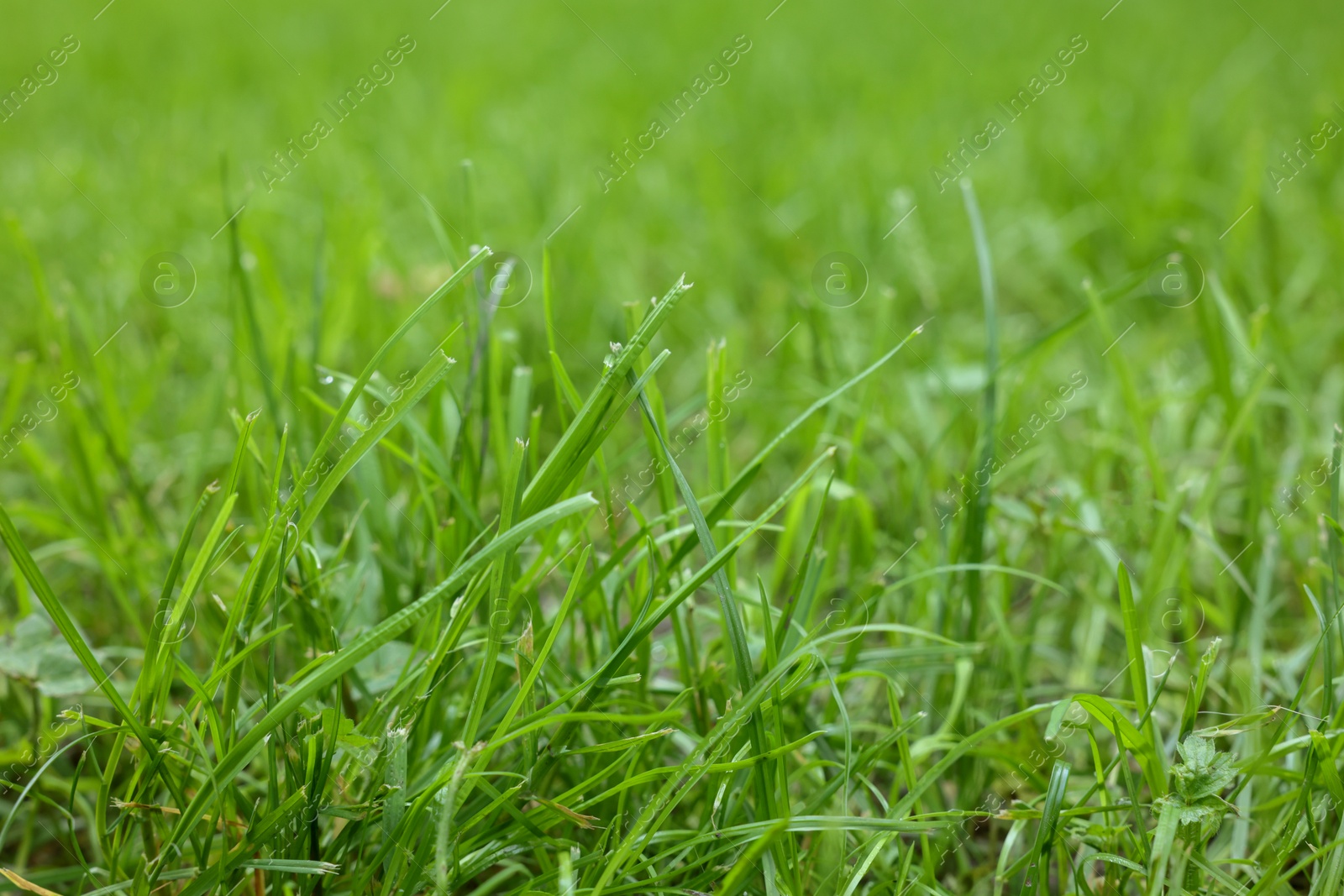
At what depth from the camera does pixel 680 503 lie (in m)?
1.62

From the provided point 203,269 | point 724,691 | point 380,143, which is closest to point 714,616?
point 724,691

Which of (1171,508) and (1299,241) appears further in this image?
(1299,241)

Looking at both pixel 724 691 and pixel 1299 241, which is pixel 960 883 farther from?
pixel 1299 241

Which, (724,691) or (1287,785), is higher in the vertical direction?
Result: (724,691)

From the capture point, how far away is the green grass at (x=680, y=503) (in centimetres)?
90

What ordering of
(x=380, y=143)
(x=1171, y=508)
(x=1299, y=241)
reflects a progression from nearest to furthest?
(x=1171, y=508)
(x=1299, y=241)
(x=380, y=143)

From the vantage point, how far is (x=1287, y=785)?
109 centimetres

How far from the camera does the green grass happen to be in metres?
0.90

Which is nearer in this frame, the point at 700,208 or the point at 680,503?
the point at 680,503

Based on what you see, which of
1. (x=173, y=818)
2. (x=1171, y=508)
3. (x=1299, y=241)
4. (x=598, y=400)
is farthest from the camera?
(x=1299, y=241)

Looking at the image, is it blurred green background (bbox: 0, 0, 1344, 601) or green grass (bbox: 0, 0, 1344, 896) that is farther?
blurred green background (bbox: 0, 0, 1344, 601)

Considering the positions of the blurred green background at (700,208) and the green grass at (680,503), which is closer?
the green grass at (680,503)

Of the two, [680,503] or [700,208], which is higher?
[700,208]

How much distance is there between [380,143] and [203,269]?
1078 mm
